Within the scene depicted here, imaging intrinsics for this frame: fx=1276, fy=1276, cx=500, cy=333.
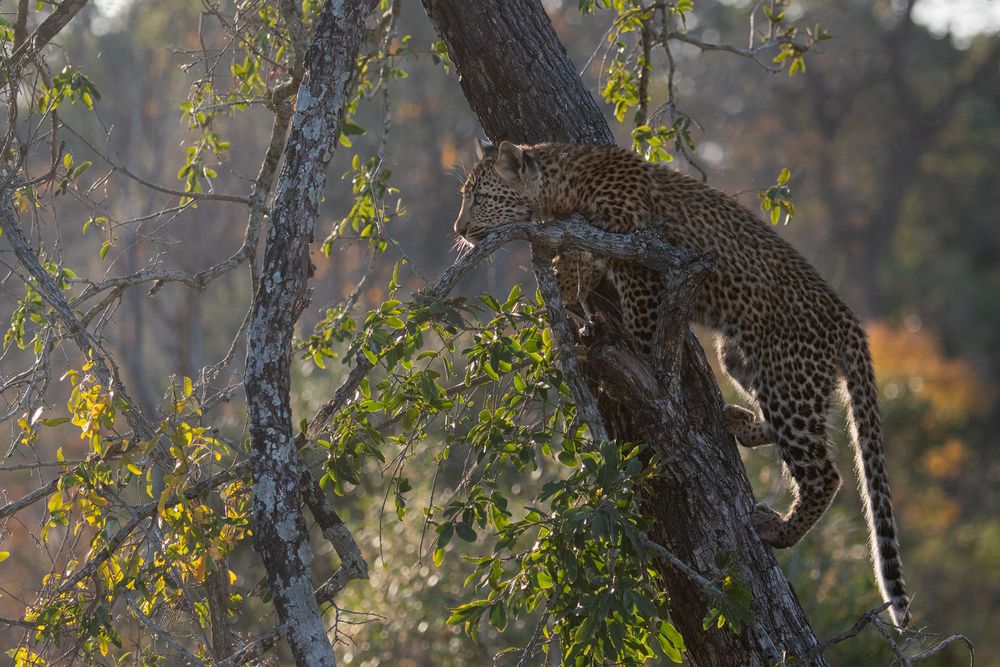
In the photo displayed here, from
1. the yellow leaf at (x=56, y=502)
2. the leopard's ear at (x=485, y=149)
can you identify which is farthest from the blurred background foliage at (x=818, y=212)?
the yellow leaf at (x=56, y=502)

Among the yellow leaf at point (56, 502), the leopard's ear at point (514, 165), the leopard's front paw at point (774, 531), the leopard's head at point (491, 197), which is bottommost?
the leopard's front paw at point (774, 531)

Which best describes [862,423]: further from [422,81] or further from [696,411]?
[422,81]

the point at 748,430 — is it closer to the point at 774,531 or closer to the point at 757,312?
the point at 774,531

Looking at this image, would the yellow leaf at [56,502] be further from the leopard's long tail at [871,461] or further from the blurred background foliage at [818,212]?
the blurred background foliage at [818,212]

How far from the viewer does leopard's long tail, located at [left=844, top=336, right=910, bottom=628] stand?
6398mm

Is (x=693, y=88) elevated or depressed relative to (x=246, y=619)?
elevated

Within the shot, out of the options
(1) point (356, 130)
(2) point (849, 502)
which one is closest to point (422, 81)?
(2) point (849, 502)

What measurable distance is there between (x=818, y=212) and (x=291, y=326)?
39.4 metres

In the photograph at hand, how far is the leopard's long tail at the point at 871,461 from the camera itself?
640 cm

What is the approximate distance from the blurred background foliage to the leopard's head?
588cm

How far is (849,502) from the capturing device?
760 inches

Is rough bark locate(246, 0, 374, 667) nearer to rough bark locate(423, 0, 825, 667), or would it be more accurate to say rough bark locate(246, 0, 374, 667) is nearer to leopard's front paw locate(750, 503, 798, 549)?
rough bark locate(423, 0, 825, 667)

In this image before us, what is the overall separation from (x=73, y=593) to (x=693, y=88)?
3938 cm

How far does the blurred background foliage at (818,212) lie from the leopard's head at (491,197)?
19.3 feet
